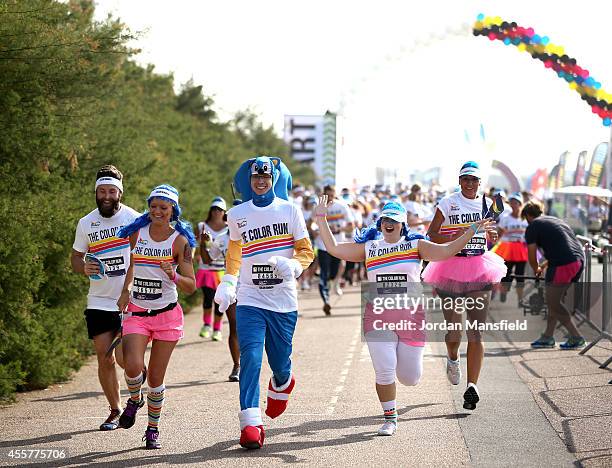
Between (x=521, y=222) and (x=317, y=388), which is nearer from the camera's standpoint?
(x=317, y=388)

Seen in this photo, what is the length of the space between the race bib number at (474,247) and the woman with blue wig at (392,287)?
111 centimetres

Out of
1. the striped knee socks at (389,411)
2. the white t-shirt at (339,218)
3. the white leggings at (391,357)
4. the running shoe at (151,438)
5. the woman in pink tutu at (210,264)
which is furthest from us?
the white t-shirt at (339,218)

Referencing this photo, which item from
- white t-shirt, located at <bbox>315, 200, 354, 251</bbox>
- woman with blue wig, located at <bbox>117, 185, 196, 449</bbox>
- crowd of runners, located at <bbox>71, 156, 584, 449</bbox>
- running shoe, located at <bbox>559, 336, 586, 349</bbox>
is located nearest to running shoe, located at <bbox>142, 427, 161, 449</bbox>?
crowd of runners, located at <bbox>71, 156, 584, 449</bbox>

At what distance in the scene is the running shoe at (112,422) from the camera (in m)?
10.0

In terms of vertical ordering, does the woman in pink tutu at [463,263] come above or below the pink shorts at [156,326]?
above

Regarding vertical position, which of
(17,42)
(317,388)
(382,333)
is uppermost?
(17,42)

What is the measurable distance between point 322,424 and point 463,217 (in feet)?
8.06

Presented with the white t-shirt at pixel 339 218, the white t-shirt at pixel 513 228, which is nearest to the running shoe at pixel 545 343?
the white t-shirt at pixel 513 228

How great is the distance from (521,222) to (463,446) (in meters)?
13.5

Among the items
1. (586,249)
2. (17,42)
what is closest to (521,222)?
(586,249)

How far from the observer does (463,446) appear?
912 cm

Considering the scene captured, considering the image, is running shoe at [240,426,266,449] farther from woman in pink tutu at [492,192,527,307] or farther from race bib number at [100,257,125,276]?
woman in pink tutu at [492,192,527,307]

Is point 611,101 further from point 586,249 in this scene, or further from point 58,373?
point 58,373

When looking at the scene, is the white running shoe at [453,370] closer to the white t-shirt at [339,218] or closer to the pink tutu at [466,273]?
the pink tutu at [466,273]
